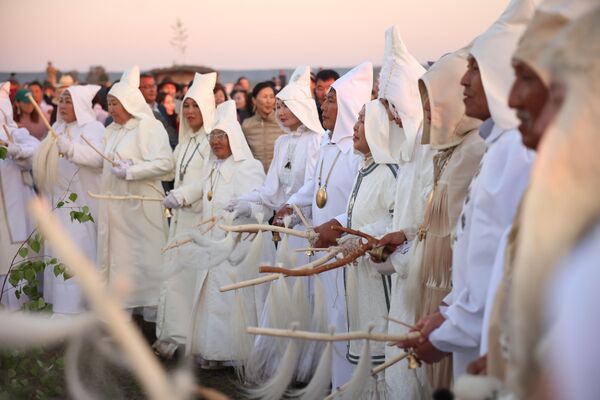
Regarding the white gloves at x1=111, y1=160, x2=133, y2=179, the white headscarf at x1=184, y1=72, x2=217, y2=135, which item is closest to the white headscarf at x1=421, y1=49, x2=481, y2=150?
the white headscarf at x1=184, y1=72, x2=217, y2=135

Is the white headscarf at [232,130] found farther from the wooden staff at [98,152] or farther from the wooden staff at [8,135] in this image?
the wooden staff at [8,135]

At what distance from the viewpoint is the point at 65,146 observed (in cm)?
980

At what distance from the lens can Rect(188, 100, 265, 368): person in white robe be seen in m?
8.45

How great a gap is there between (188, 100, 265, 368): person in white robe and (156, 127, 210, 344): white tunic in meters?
0.24

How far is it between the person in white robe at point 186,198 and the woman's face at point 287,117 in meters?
0.79

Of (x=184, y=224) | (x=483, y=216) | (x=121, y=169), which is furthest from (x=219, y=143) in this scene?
(x=483, y=216)

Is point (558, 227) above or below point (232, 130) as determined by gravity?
above

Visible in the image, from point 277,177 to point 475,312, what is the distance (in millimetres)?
5339

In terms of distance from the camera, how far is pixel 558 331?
1.84 m

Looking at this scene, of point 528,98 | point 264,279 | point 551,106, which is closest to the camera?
point 551,106

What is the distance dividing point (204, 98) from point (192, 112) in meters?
0.19

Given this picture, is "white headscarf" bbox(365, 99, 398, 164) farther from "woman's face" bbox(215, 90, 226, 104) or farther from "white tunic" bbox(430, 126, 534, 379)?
"woman's face" bbox(215, 90, 226, 104)

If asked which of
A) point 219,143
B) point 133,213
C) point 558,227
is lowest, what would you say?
point 133,213

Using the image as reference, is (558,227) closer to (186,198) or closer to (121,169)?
(186,198)
